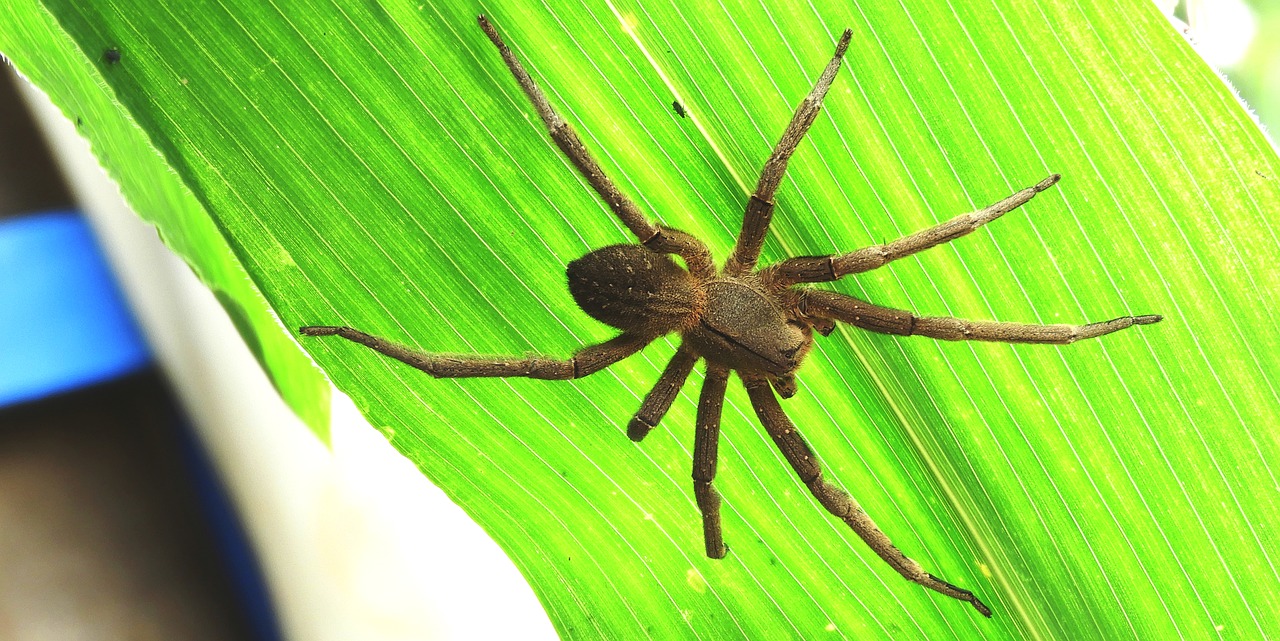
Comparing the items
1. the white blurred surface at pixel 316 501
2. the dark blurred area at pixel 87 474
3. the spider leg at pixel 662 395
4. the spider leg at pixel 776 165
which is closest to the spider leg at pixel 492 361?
the spider leg at pixel 662 395

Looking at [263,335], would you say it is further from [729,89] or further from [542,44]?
[729,89]

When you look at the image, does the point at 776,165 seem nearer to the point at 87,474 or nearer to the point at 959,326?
the point at 959,326

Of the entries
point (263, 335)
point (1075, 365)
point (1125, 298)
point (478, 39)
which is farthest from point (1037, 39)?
point (263, 335)

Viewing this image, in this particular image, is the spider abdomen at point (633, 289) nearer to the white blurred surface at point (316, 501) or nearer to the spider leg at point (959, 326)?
the spider leg at point (959, 326)

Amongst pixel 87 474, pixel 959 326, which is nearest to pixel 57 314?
pixel 87 474

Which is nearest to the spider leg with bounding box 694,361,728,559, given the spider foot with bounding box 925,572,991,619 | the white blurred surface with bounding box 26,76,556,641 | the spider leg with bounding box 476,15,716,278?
the spider leg with bounding box 476,15,716,278
